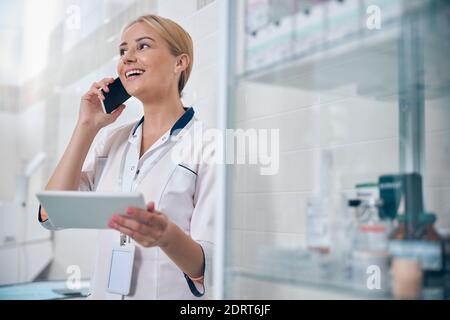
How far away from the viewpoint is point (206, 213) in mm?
1526

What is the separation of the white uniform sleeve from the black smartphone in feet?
1.16

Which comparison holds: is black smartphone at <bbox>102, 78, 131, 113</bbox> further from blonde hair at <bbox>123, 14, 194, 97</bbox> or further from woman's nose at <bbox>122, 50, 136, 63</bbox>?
blonde hair at <bbox>123, 14, 194, 97</bbox>

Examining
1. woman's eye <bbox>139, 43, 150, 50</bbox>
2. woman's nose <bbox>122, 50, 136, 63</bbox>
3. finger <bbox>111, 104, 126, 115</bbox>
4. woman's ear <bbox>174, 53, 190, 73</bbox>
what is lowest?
finger <bbox>111, 104, 126, 115</bbox>

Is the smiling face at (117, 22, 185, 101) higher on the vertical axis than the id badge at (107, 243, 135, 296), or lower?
higher

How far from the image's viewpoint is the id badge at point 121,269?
1546 millimetres

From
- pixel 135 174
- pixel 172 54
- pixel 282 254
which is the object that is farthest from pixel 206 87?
pixel 282 254

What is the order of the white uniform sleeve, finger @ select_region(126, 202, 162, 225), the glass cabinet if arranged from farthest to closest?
1. the white uniform sleeve
2. finger @ select_region(126, 202, 162, 225)
3. the glass cabinet

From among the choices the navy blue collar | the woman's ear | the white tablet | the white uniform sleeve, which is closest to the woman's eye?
the woman's ear

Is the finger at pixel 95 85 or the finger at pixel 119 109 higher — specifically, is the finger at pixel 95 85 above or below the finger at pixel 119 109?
above

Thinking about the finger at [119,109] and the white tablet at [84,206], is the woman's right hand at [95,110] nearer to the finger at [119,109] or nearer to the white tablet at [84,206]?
the finger at [119,109]

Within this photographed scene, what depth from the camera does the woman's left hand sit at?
139cm

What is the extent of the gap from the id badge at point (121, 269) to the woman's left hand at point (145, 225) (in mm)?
96

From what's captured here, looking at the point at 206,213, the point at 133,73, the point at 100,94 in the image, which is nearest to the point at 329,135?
the point at 206,213

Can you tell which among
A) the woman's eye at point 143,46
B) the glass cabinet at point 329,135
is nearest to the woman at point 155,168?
the woman's eye at point 143,46
